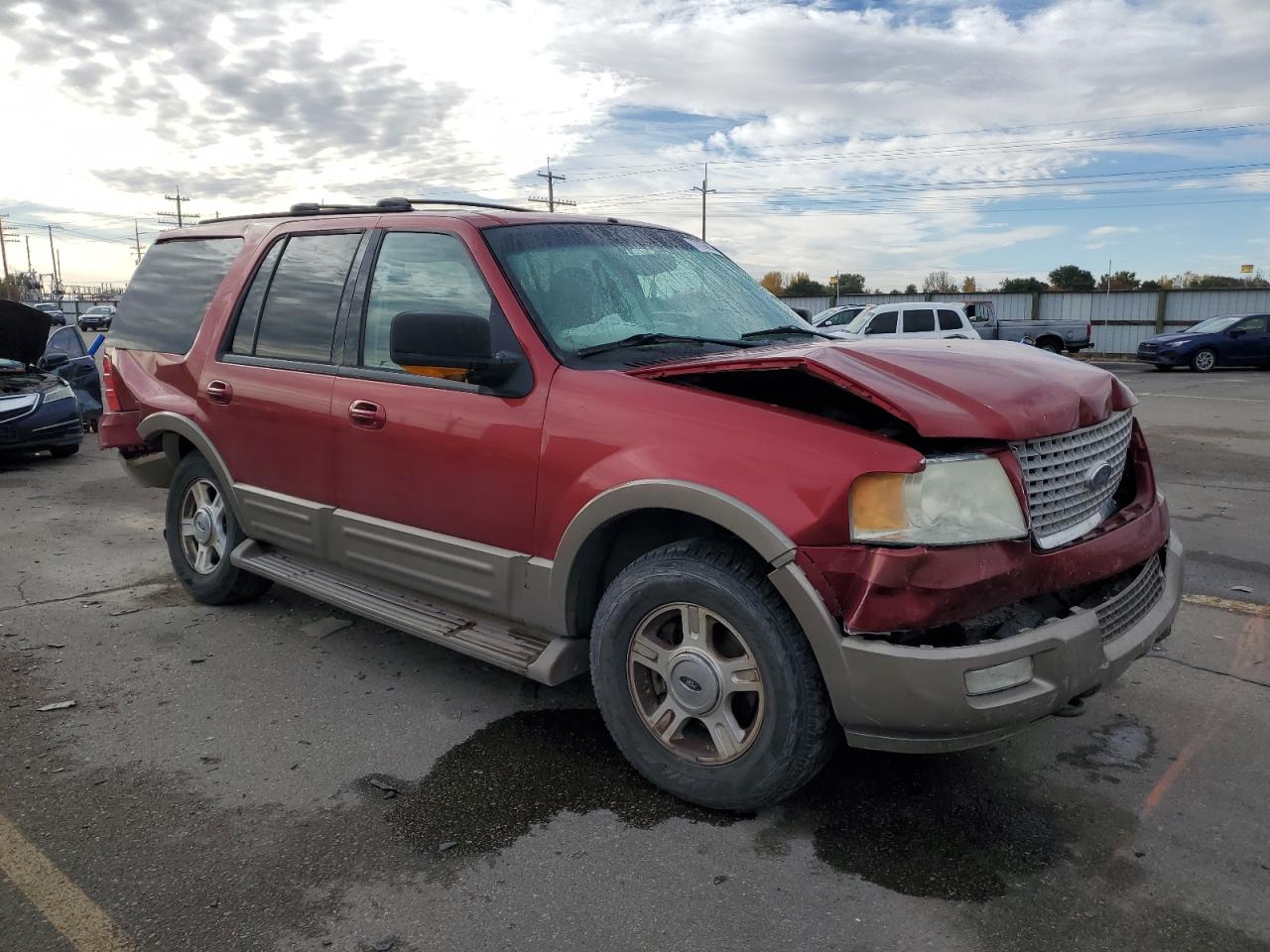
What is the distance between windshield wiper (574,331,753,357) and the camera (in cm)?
337

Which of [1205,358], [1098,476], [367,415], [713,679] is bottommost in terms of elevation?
[1205,358]

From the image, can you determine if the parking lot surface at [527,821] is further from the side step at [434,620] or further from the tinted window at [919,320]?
the tinted window at [919,320]

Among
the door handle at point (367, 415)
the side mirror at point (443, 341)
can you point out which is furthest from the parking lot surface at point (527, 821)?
the side mirror at point (443, 341)

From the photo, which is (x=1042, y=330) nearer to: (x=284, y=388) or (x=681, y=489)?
(x=284, y=388)

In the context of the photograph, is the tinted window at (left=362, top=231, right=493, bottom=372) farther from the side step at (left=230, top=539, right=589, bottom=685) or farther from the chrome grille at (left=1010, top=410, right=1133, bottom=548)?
the chrome grille at (left=1010, top=410, right=1133, bottom=548)

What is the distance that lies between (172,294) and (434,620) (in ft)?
8.88

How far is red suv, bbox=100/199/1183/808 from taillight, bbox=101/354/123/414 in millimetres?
1114

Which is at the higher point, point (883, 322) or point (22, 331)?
point (22, 331)

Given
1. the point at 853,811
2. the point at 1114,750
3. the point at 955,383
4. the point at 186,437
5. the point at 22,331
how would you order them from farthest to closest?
the point at 22,331, the point at 186,437, the point at 1114,750, the point at 853,811, the point at 955,383

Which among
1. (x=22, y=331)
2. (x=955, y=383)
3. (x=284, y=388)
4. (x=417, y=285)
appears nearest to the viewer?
(x=955, y=383)

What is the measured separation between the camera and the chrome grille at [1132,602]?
2869 millimetres

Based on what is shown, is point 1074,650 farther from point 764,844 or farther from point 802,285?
point 802,285

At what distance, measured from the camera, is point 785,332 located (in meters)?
4.02

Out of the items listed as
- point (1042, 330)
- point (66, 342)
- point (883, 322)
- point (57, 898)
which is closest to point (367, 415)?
point (57, 898)
